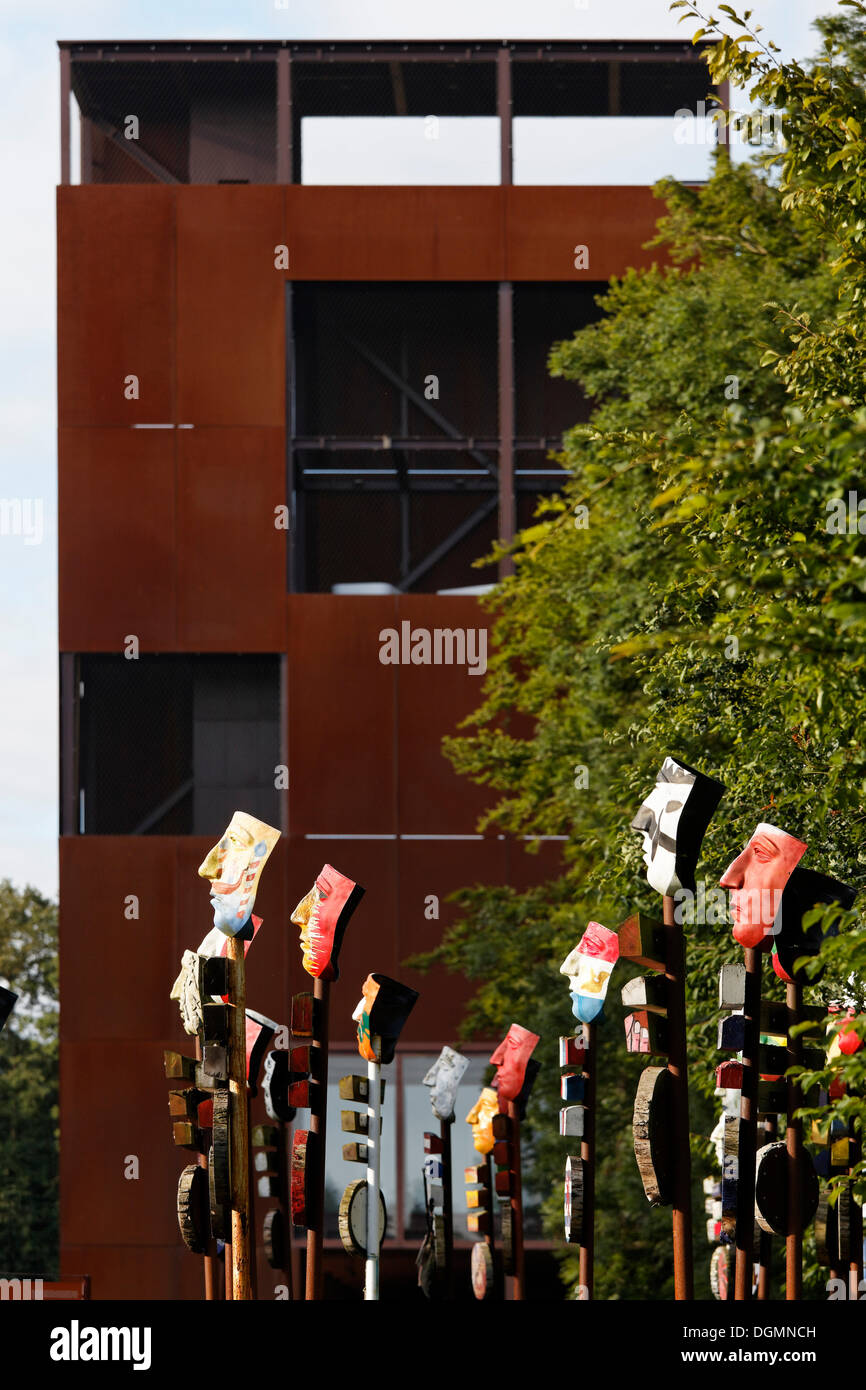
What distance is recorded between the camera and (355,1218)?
13.9 meters

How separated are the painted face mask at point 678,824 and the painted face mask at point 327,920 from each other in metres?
3.06

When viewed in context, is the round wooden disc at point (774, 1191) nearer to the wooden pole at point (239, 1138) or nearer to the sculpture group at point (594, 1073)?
the sculpture group at point (594, 1073)

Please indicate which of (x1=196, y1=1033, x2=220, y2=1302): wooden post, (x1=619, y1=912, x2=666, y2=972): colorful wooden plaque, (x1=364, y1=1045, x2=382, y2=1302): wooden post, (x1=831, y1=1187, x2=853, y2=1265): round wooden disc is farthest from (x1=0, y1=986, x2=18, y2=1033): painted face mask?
(x1=831, y1=1187, x2=853, y2=1265): round wooden disc

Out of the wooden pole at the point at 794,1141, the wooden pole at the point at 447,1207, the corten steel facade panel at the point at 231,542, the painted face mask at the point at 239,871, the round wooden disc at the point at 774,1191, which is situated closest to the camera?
the wooden pole at the point at 794,1141

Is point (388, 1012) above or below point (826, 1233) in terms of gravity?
above

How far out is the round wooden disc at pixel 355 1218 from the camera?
13.8 m

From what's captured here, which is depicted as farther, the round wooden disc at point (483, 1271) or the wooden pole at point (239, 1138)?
the round wooden disc at point (483, 1271)

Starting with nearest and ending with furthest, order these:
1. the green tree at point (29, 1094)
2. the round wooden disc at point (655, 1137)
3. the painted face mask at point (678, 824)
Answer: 1. the round wooden disc at point (655, 1137)
2. the painted face mask at point (678, 824)
3. the green tree at point (29, 1094)

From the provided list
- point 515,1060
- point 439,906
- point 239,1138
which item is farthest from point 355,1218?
point 439,906

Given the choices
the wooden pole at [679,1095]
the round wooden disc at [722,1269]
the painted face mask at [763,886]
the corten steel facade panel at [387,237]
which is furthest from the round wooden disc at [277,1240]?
the corten steel facade panel at [387,237]

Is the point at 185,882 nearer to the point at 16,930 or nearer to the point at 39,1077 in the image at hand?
the point at 39,1077

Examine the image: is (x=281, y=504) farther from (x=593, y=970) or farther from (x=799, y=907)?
(x=799, y=907)

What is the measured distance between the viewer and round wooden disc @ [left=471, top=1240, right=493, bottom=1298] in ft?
64.7

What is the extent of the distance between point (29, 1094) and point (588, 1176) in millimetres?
33181
